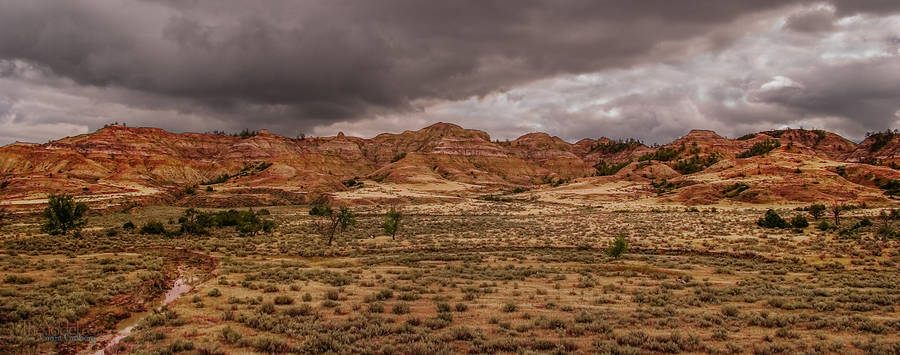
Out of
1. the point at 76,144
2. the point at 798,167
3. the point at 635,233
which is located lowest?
the point at 635,233

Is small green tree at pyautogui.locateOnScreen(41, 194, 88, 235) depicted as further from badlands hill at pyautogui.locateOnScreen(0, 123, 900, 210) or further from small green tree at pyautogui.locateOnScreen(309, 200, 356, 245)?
badlands hill at pyautogui.locateOnScreen(0, 123, 900, 210)

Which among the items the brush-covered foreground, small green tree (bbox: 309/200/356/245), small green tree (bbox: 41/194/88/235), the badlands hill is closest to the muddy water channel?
the brush-covered foreground

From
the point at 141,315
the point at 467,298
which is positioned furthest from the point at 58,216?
the point at 467,298

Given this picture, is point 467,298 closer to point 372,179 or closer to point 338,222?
point 338,222

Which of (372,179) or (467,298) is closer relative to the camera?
(467,298)

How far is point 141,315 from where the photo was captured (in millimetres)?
15930

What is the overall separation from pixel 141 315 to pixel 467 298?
13025mm

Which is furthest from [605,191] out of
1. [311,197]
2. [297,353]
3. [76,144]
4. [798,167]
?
[76,144]

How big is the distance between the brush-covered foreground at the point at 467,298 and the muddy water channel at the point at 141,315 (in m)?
0.17

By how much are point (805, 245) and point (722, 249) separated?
21.5 ft

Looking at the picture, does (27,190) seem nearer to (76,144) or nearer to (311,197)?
(311,197)

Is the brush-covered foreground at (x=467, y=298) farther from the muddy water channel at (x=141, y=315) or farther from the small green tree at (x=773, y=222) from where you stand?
the small green tree at (x=773, y=222)

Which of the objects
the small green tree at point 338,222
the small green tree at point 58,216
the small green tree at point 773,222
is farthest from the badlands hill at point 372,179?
the small green tree at point 338,222

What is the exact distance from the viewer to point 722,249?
3303 cm
